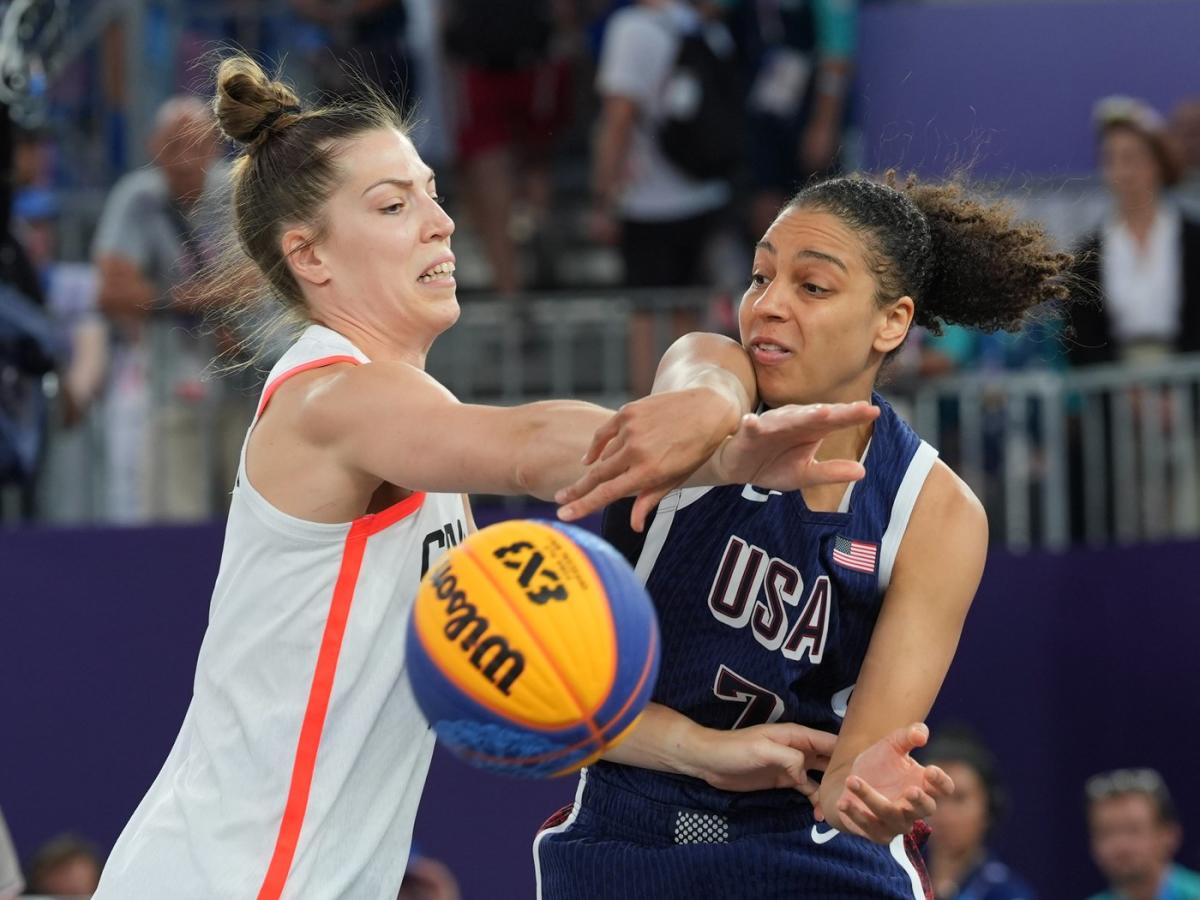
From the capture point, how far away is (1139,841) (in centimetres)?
664

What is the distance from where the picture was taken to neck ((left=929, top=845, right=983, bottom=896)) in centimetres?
666

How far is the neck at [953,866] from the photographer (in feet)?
21.8

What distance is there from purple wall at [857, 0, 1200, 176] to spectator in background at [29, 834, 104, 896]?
17.2 ft

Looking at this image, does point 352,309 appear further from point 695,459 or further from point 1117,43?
point 1117,43

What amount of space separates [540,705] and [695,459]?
1.39 ft

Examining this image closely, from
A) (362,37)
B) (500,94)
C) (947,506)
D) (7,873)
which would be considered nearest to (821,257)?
(947,506)

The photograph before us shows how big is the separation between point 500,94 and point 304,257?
5090 mm

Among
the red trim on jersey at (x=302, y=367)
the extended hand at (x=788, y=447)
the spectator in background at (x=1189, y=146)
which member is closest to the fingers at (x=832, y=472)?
the extended hand at (x=788, y=447)

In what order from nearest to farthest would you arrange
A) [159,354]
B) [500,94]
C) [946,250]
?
[946,250], [159,354], [500,94]

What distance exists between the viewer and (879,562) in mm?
3479

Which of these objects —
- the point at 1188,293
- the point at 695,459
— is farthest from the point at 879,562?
the point at 1188,293

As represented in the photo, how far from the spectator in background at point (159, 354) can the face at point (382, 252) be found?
12.6 ft

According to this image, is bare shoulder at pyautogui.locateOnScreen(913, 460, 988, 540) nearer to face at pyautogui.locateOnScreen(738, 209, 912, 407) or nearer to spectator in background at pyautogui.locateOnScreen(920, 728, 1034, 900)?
face at pyautogui.locateOnScreen(738, 209, 912, 407)

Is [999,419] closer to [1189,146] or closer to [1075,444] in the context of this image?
[1075,444]
